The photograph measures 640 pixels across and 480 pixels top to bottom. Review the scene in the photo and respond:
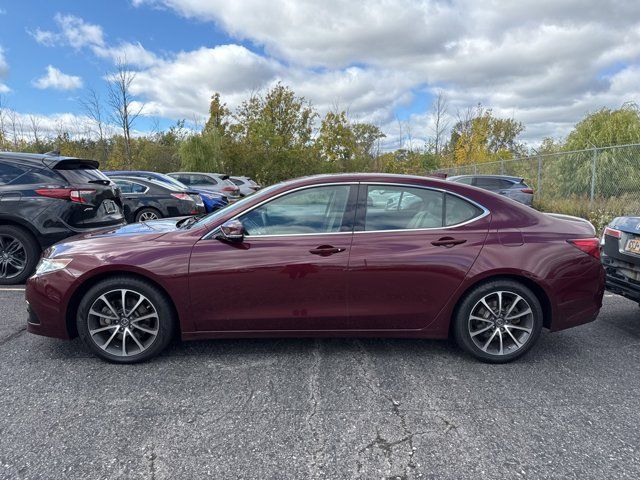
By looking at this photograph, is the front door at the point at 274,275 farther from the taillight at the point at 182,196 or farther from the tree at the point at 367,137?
the tree at the point at 367,137

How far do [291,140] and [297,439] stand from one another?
29.5 metres

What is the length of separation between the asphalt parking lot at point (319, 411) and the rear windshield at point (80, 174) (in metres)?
2.46

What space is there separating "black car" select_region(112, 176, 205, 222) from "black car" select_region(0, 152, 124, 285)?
3616mm

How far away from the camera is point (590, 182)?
492 inches

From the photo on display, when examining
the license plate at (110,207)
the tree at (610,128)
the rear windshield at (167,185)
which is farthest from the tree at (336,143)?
the license plate at (110,207)

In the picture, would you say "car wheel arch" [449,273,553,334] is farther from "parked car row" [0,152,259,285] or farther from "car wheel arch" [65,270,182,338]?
"parked car row" [0,152,259,285]

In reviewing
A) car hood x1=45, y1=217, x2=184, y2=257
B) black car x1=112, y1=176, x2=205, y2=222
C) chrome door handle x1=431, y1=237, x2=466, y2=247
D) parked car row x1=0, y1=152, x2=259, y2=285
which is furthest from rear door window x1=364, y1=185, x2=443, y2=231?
black car x1=112, y1=176, x2=205, y2=222

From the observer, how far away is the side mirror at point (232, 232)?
10.2ft

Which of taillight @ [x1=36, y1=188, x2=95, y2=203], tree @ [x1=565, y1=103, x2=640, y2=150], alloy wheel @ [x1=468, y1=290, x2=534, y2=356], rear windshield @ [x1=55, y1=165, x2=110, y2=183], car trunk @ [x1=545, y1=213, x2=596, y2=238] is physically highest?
tree @ [x1=565, y1=103, x2=640, y2=150]

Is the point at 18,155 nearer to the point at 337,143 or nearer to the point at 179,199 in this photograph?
the point at 179,199

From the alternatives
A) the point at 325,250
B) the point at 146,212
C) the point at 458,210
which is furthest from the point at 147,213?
the point at 458,210

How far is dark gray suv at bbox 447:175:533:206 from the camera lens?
42.4ft

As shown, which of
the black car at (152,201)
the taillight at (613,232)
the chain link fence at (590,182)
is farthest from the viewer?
the chain link fence at (590,182)

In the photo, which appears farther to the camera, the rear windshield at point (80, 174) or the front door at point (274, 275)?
the rear windshield at point (80, 174)
